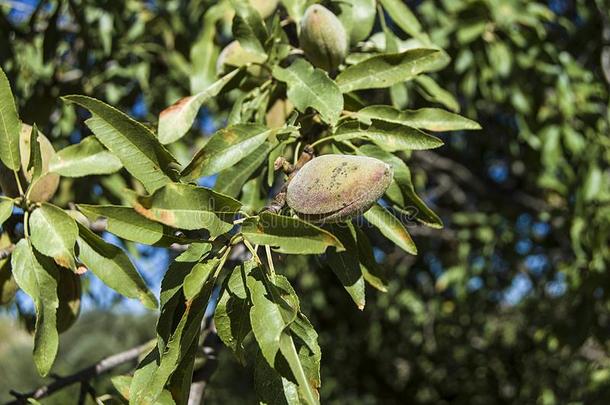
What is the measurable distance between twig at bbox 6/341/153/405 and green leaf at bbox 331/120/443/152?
2.11 feet

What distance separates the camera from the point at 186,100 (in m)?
1.29

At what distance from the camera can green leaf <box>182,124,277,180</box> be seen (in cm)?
110

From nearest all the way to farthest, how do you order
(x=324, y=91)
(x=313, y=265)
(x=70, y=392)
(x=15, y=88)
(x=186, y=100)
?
(x=324, y=91) → (x=186, y=100) → (x=15, y=88) → (x=313, y=265) → (x=70, y=392)

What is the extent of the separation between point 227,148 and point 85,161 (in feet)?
0.99

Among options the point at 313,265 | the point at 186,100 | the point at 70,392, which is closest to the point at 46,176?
the point at 186,100

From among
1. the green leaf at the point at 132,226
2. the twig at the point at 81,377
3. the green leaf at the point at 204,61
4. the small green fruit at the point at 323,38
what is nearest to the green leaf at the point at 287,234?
the green leaf at the point at 132,226

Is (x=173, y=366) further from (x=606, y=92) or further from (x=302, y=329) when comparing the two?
(x=606, y=92)

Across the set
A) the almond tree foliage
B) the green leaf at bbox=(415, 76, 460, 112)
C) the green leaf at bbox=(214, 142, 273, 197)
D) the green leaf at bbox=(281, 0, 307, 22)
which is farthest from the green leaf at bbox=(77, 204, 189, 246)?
the green leaf at bbox=(415, 76, 460, 112)

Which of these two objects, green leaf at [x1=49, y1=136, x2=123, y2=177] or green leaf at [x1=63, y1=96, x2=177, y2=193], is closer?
green leaf at [x1=63, y1=96, x2=177, y2=193]

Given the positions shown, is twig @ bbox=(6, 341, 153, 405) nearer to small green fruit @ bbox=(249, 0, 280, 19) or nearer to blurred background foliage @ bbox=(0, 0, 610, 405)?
blurred background foliage @ bbox=(0, 0, 610, 405)

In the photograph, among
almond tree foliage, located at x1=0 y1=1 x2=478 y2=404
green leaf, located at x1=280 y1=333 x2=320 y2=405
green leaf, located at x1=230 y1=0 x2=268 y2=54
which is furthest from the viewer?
green leaf, located at x1=230 y1=0 x2=268 y2=54

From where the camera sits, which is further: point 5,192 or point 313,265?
point 313,265

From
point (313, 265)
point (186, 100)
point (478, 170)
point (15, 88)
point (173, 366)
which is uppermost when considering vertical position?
point (186, 100)

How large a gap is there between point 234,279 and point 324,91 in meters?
0.38
